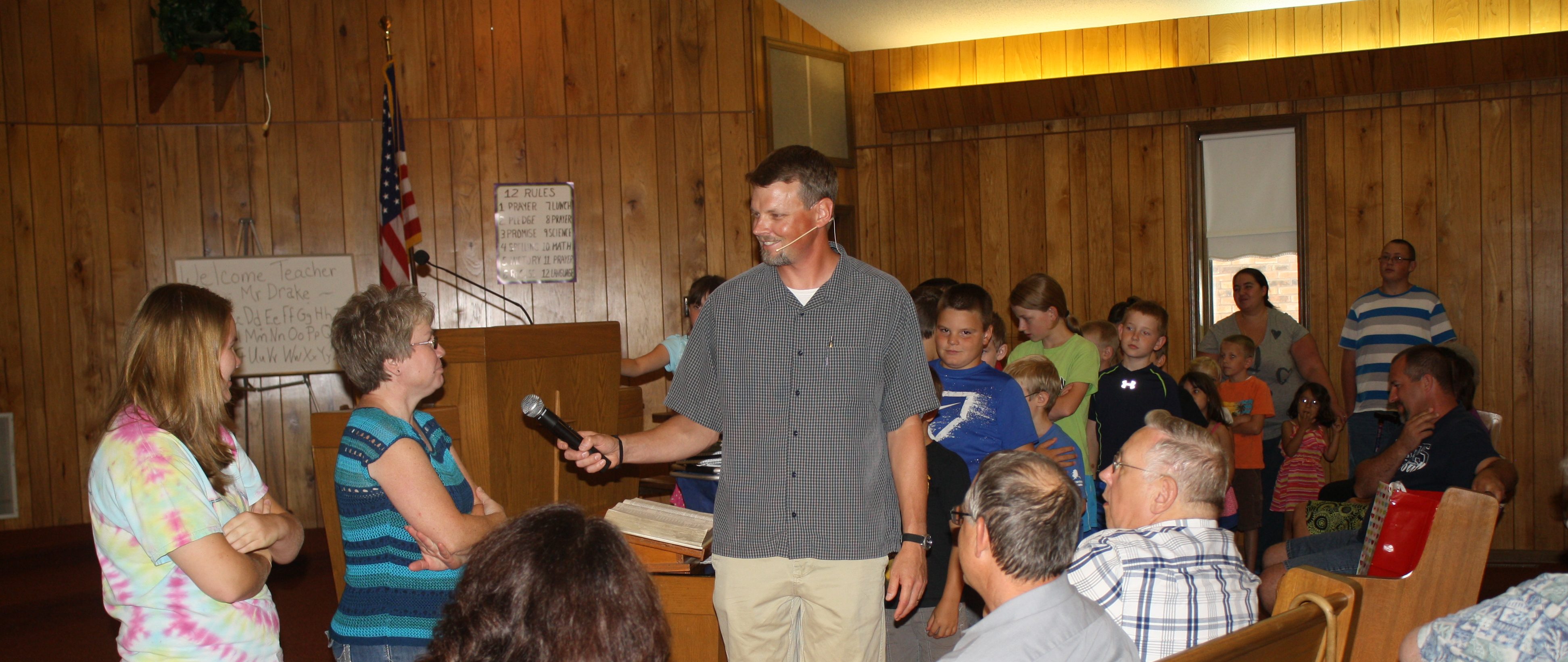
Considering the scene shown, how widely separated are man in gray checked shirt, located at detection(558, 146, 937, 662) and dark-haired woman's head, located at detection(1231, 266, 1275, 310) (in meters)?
3.99

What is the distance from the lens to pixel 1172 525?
6.11 feet

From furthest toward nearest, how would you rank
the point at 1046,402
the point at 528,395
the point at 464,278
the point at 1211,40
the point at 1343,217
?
the point at 1211,40, the point at 1343,217, the point at 464,278, the point at 1046,402, the point at 528,395

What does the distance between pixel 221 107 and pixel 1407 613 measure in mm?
6319

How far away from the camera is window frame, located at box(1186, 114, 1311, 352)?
584 cm

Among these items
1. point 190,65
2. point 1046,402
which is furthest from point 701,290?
point 190,65

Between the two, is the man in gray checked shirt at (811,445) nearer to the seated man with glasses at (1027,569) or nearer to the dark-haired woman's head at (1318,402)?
the seated man with glasses at (1027,569)

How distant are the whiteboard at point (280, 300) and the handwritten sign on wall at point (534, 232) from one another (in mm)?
921

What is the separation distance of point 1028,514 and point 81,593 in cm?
489

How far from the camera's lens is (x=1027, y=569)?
5.13 feet

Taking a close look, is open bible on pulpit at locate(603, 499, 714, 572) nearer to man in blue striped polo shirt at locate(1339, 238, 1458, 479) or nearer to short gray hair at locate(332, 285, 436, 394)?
short gray hair at locate(332, 285, 436, 394)

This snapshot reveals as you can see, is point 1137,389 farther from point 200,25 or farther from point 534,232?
point 200,25

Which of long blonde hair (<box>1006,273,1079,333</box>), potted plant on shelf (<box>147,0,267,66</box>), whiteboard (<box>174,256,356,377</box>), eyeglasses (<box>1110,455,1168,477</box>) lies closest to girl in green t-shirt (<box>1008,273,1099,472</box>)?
long blonde hair (<box>1006,273,1079,333</box>)

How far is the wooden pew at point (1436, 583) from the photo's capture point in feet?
7.91

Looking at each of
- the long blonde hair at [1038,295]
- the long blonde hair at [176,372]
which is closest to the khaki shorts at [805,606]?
the long blonde hair at [176,372]
